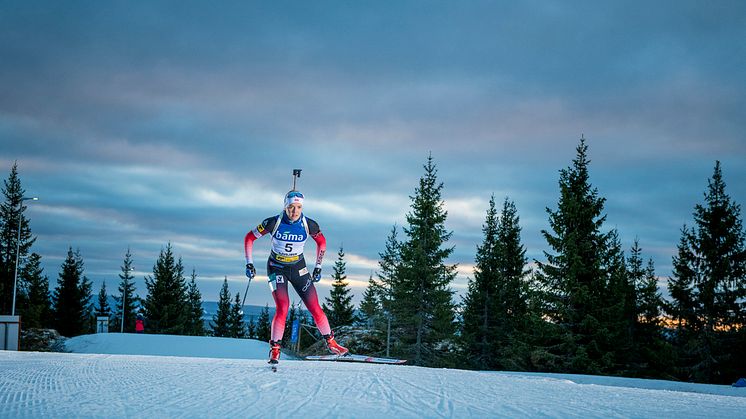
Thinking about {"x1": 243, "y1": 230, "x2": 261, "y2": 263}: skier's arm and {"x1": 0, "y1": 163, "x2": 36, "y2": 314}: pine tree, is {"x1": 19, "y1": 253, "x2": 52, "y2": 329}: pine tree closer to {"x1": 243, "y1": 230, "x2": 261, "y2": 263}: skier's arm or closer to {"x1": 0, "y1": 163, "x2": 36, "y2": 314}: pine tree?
{"x1": 0, "y1": 163, "x2": 36, "y2": 314}: pine tree

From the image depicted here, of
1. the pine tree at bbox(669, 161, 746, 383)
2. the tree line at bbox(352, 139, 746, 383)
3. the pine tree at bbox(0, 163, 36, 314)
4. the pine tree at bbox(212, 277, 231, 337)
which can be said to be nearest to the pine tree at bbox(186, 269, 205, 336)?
the pine tree at bbox(212, 277, 231, 337)

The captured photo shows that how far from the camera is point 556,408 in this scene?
5375 millimetres

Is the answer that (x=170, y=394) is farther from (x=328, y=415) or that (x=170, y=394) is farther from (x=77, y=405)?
(x=328, y=415)

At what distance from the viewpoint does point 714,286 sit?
123 feet

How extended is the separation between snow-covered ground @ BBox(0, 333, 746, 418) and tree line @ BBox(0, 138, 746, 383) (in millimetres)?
25704

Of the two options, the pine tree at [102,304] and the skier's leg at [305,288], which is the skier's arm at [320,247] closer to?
the skier's leg at [305,288]

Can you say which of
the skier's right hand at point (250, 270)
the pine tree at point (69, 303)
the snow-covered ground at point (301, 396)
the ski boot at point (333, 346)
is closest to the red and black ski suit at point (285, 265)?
the skier's right hand at point (250, 270)

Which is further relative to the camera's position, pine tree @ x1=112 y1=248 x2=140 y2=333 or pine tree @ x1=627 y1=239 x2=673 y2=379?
pine tree @ x1=112 y1=248 x2=140 y2=333

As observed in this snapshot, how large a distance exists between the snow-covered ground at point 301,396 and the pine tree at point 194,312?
7128cm

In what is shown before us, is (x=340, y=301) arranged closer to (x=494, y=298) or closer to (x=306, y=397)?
(x=494, y=298)

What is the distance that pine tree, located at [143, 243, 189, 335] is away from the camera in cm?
6512

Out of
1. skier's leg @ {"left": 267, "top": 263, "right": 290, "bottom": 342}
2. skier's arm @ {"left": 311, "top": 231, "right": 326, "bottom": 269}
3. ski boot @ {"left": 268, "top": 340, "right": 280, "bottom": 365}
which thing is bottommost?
ski boot @ {"left": 268, "top": 340, "right": 280, "bottom": 365}

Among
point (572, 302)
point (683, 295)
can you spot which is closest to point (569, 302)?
point (572, 302)

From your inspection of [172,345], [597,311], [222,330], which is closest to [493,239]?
[597,311]
